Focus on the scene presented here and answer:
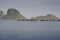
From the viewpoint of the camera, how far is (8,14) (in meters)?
8.17

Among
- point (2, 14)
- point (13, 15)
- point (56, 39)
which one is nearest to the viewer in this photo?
point (56, 39)

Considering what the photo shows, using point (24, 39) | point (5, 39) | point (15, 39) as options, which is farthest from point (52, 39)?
point (5, 39)

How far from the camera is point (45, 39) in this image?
5.08m

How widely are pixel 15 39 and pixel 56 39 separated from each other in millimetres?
1408

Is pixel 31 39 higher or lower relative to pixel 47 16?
lower

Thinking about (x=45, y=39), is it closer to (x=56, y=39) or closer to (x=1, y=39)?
(x=56, y=39)

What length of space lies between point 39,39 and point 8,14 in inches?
140

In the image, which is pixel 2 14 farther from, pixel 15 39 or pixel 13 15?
pixel 15 39

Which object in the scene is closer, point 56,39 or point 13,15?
point 56,39

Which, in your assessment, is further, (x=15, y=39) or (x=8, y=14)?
(x=8, y=14)

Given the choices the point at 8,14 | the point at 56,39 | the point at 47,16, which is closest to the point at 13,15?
the point at 8,14

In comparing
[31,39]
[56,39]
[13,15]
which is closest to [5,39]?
[31,39]

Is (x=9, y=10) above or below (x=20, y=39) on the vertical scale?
above

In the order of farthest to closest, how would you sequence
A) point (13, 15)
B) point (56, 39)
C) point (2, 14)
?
point (13, 15)
point (2, 14)
point (56, 39)
